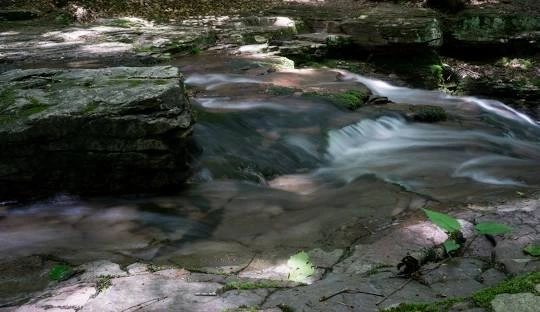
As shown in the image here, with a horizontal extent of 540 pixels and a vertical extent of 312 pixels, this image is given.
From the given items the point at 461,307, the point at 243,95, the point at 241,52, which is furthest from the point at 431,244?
the point at 241,52

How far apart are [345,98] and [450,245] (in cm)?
460

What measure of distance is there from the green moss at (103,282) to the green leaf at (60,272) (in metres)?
0.31

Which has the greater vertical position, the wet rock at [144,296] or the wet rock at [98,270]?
the wet rock at [144,296]

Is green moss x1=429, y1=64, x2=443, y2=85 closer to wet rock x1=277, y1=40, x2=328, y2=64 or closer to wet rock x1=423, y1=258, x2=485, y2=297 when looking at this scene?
wet rock x1=277, y1=40, x2=328, y2=64

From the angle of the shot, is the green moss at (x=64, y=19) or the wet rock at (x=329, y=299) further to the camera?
the green moss at (x=64, y=19)

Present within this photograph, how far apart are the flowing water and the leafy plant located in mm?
788

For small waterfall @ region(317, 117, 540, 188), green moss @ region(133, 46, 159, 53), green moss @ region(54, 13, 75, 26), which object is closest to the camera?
small waterfall @ region(317, 117, 540, 188)

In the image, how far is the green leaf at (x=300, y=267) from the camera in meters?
3.12

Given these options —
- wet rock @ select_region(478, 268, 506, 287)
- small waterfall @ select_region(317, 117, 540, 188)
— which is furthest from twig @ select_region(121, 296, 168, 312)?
small waterfall @ select_region(317, 117, 540, 188)

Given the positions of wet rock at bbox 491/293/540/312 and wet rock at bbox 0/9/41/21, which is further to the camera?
wet rock at bbox 0/9/41/21

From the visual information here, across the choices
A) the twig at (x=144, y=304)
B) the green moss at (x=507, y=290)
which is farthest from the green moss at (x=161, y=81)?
the green moss at (x=507, y=290)

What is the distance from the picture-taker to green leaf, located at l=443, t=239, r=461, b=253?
3072mm

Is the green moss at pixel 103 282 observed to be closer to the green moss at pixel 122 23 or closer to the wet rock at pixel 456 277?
the wet rock at pixel 456 277

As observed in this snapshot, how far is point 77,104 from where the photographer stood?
4.73m
